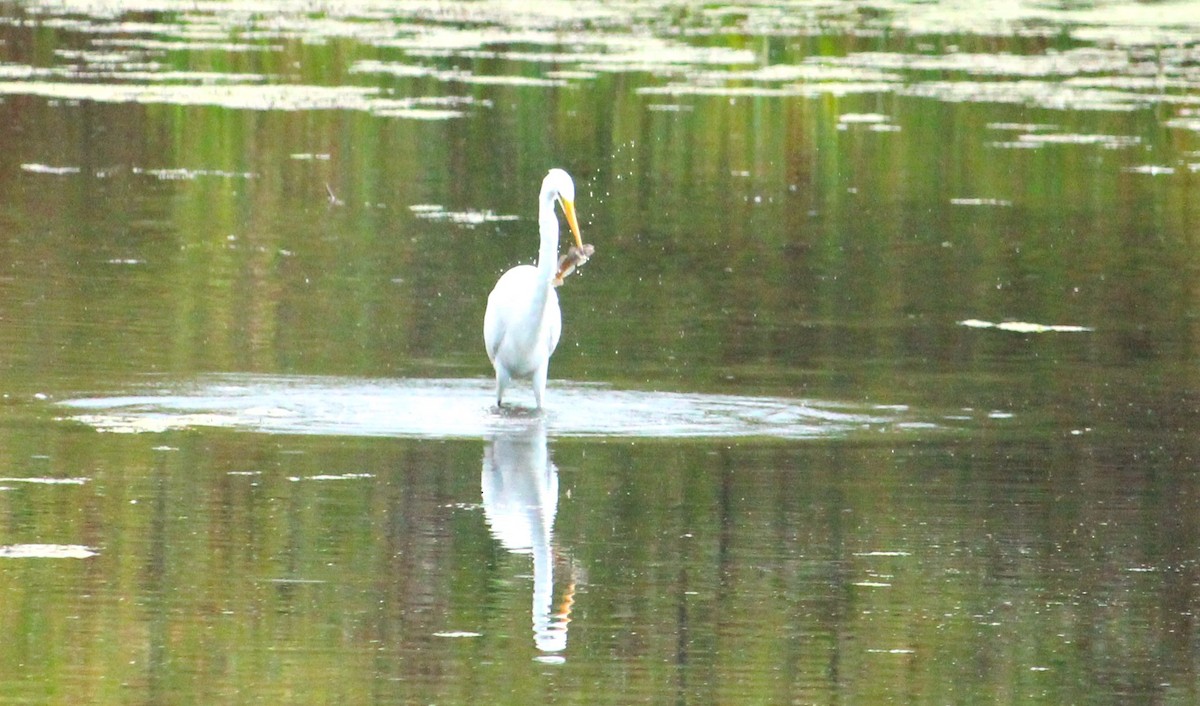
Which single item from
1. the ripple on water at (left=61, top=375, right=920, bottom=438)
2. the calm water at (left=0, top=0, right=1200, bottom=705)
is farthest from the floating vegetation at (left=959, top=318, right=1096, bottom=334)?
the ripple on water at (left=61, top=375, right=920, bottom=438)

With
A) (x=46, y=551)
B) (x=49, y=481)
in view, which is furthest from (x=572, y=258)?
(x=46, y=551)

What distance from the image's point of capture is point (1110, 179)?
2055 cm

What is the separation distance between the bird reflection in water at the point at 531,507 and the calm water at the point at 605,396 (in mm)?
24

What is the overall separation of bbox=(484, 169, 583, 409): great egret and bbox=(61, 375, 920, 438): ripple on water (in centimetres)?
19

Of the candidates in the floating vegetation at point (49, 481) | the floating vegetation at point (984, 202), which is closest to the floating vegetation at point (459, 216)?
the floating vegetation at point (984, 202)

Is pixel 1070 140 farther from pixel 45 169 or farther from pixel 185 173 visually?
pixel 45 169

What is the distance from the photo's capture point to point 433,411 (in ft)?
36.2

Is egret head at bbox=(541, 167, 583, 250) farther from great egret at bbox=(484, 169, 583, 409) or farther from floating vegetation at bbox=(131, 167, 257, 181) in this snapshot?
floating vegetation at bbox=(131, 167, 257, 181)

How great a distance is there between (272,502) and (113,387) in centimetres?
261

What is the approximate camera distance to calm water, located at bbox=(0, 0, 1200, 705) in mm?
7219

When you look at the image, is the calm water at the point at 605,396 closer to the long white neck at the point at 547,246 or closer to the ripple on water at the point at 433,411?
the ripple on water at the point at 433,411

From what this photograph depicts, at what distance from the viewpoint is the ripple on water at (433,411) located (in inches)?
416

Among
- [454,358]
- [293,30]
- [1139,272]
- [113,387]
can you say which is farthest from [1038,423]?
[293,30]

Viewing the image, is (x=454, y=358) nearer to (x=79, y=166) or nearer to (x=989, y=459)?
(x=989, y=459)
